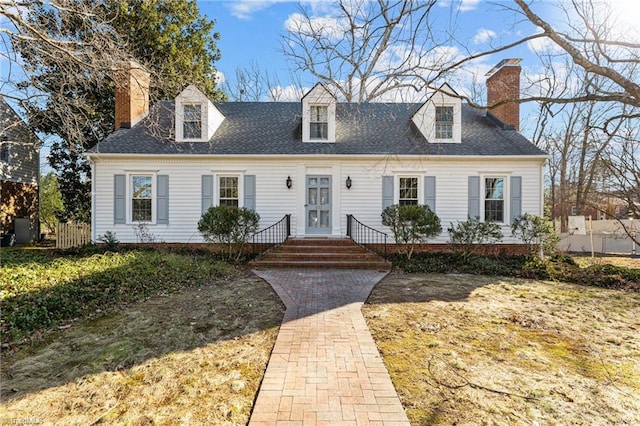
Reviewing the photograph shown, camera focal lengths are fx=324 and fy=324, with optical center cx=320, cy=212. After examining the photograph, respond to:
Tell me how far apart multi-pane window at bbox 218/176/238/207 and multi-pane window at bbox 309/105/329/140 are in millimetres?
3504

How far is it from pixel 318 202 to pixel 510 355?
8966 millimetres

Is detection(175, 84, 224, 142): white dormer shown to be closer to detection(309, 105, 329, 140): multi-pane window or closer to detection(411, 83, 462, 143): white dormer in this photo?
detection(309, 105, 329, 140): multi-pane window

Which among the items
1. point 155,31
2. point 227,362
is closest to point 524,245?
point 227,362

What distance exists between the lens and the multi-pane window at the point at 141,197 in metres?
12.3

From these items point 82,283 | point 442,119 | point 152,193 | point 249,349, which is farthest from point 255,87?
point 249,349

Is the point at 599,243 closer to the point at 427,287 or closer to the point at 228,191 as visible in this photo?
the point at 427,287

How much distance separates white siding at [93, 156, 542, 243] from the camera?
1215cm

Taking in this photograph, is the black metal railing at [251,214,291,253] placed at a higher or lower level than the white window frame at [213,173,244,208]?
lower

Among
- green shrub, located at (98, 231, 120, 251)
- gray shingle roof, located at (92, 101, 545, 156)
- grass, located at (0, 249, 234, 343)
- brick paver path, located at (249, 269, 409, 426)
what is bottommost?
brick paver path, located at (249, 269, 409, 426)

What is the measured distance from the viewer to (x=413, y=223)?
34.7 feet

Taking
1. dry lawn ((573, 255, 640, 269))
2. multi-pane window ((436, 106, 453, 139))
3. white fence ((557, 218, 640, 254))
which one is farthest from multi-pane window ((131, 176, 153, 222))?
white fence ((557, 218, 640, 254))

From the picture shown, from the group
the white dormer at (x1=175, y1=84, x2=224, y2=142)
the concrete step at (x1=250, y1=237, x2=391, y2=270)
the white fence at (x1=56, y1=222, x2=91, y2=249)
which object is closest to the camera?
the concrete step at (x1=250, y1=237, x2=391, y2=270)

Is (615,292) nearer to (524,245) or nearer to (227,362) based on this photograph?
(524,245)

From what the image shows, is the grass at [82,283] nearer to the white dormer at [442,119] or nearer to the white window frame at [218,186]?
the white window frame at [218,186]
